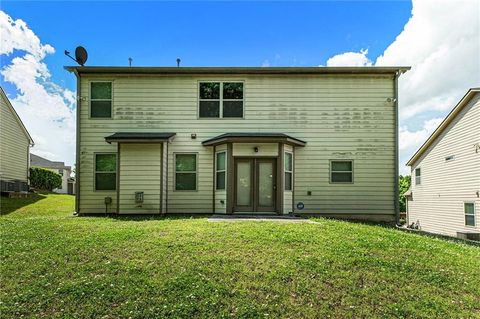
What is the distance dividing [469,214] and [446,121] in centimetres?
470

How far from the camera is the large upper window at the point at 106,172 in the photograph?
12.0 meters

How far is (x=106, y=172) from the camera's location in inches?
473

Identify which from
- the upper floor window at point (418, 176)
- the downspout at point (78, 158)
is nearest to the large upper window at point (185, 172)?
the downspout at point (78, 158)

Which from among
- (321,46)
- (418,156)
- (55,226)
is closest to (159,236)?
(55,226)

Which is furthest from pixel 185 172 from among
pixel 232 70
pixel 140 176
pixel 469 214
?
pixel 469 214

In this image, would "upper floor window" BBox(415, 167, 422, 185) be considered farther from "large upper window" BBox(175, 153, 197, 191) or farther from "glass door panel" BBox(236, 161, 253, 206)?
"large upper window" BBox(175, 153, 197, 191)

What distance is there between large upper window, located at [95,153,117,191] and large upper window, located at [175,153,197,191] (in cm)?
235

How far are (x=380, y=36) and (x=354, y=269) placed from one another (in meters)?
10.1

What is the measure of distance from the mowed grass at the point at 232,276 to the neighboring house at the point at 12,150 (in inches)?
595

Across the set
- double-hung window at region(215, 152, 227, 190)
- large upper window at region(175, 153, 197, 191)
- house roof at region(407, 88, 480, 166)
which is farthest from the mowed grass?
house roof at region(407, 88, 480, 166)

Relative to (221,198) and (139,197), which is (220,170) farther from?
(139,197)

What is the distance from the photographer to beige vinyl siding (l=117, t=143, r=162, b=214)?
1145 centimetres

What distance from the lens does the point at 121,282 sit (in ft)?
16.0

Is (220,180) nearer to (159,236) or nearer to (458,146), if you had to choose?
(159,236)
